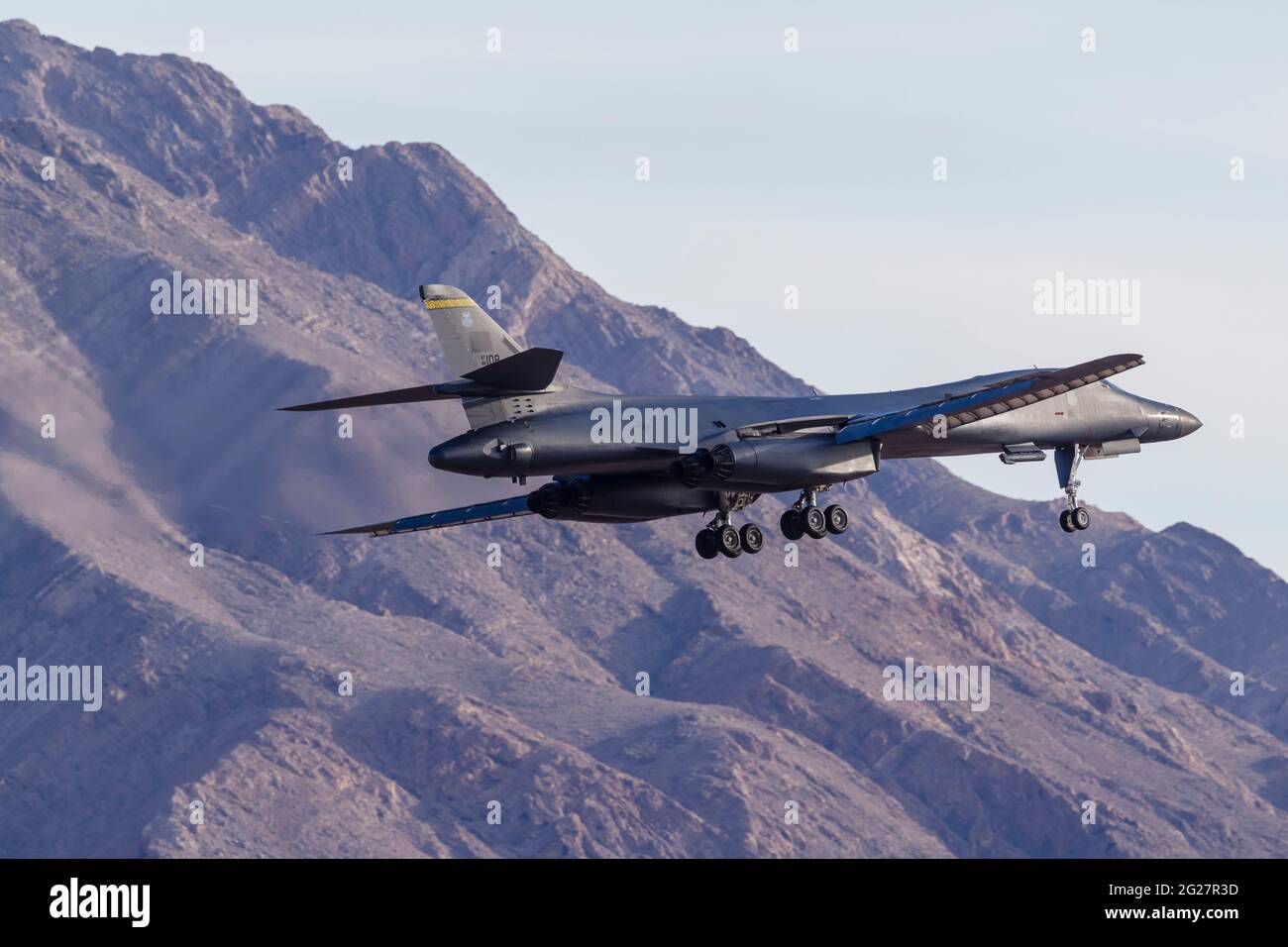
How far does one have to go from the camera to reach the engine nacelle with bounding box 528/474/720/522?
62.4m

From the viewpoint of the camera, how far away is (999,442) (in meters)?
66.6

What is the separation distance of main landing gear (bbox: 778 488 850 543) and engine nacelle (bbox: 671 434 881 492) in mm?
897

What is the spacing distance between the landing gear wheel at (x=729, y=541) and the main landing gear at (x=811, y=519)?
1276mm

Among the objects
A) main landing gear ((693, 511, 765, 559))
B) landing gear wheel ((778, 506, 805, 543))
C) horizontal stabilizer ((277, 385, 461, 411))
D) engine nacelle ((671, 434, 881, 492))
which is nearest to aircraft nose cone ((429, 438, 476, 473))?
horizontal stabilizer ((277, 385, 461, 411))

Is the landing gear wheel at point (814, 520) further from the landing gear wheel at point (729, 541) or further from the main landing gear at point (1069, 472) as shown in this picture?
the main landing gear at point (1069, 472)

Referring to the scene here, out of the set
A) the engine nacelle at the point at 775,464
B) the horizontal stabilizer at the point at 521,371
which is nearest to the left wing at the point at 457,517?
the engine nacelle at the point at 775,464

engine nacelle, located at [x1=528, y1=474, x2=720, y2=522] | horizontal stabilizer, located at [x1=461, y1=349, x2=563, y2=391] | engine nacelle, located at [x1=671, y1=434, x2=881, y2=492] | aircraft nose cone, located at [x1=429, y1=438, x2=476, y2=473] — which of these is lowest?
engine nacelle, located at [x1=528, y1=474, x2=720, y2=522]

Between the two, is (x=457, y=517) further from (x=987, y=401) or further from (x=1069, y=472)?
(x=1069, y=472)

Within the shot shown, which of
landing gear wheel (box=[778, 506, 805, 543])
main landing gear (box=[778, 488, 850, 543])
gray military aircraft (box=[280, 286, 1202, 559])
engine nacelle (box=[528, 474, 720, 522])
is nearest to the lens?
gray military aircraft (box=[280, 286, 1202, 559])

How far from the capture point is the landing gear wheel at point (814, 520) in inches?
2422

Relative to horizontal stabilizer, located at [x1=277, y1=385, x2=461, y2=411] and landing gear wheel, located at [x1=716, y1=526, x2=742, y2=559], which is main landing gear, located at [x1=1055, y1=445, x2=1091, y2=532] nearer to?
landing gear wheel, located at [x1=716, y1=526, x2=742, y2=559]
